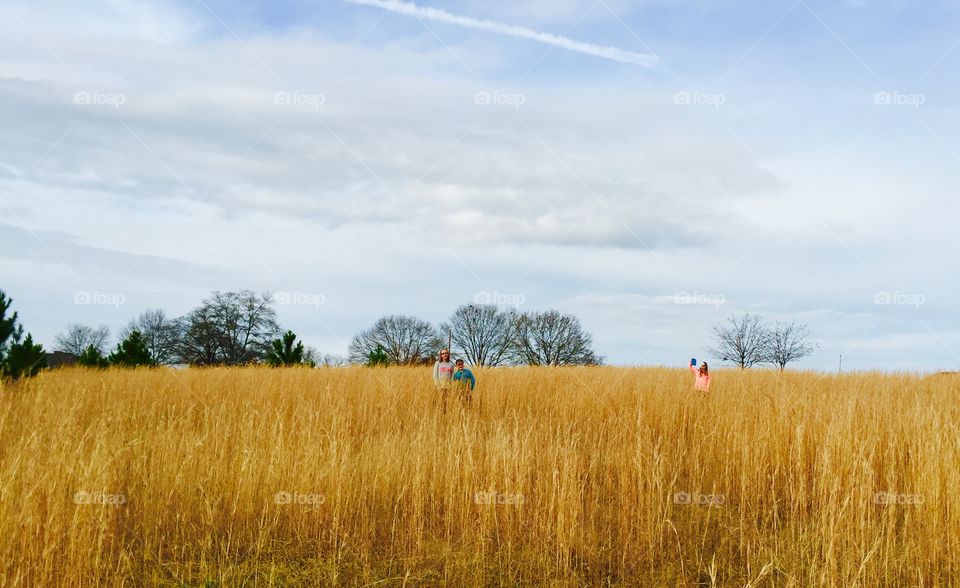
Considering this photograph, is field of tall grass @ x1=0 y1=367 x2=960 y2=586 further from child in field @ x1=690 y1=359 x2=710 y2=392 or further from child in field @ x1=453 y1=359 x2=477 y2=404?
child in field @ x1=690 y1=359 x2=710 y2=392

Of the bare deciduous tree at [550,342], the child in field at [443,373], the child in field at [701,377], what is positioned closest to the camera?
the child in field at [443,373]

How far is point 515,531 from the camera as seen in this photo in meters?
5.01

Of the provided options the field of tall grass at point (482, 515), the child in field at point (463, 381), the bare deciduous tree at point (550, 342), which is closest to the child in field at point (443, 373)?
the child in field at point (463, 381)

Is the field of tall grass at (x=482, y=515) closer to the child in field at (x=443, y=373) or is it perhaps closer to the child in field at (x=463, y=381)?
the child in field at (x=443, y=373)

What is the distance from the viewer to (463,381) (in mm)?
10000

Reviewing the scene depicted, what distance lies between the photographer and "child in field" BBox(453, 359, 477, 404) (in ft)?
32.7

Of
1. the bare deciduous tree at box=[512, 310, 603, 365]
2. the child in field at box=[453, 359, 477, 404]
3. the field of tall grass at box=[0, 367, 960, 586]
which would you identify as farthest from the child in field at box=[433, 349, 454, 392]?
the bare deciduous tree at box=[512, 310, 603, 365]

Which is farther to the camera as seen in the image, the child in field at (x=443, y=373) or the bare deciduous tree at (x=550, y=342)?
the bare deciduous tree at (x=550, y=342)

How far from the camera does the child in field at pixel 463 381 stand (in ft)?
32.7

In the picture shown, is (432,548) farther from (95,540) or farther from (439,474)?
(95,540)

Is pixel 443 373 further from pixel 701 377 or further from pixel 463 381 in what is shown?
pixel 701 377

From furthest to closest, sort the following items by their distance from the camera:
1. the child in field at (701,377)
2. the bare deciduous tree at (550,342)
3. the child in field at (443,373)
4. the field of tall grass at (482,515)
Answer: the bare deciduous tree at (550,342)
the child in field at (701,377)
the child in field at (443,373)
the field of tall grass at (482,515)

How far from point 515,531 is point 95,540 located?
3.15m

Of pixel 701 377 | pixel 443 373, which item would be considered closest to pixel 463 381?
pixel 443 373
